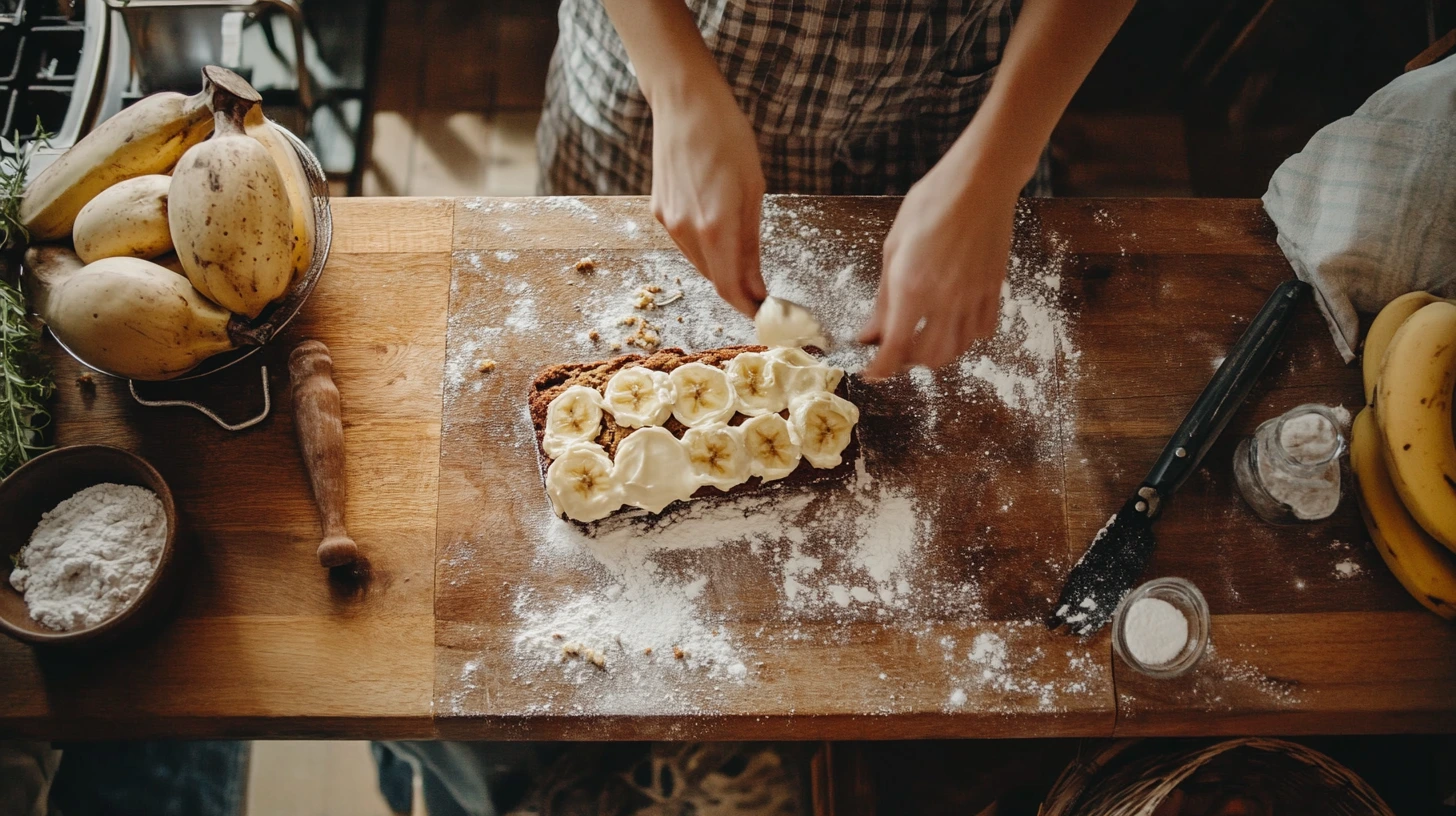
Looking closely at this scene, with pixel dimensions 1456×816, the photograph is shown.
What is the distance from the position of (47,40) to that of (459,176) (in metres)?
1.07

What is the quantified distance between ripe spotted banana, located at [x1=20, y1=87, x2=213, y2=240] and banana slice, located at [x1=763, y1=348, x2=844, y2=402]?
3.17 ft

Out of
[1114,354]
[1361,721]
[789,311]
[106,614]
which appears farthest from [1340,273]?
[106,614]

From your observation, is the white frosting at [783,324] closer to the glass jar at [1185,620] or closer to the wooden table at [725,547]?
the wooden table at [725,547]

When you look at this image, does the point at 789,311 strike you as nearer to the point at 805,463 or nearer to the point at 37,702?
the point at 805,463

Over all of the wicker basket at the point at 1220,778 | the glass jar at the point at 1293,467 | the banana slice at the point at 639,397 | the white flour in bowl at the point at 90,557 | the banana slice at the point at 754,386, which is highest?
the glass jar at the point at 1293,467

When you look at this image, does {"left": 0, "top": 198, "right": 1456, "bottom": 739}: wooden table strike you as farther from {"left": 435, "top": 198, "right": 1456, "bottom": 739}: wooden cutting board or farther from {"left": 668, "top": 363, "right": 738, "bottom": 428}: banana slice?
{"left": 668, "top": 363, "right": 738, "bottom": 428}: banana slice

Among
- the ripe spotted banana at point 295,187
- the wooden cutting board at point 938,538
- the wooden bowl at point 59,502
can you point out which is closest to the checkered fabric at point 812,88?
the wooden cutting board at point 938,538

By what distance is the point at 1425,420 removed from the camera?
134 centimetres

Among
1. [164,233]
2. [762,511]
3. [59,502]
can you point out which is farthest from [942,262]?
[59,502]

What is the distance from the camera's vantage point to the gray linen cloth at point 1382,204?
1.45 m

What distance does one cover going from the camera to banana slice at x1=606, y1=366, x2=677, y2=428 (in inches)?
55.8

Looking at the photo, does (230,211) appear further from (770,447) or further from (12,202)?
(770,447)

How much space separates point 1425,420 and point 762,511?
3.40 feet

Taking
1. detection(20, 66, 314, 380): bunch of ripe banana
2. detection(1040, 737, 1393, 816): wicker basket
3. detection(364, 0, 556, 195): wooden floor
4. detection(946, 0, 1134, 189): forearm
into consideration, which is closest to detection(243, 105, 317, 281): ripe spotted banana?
detection(20, 66, 314, 380): bunch of ripe banana
